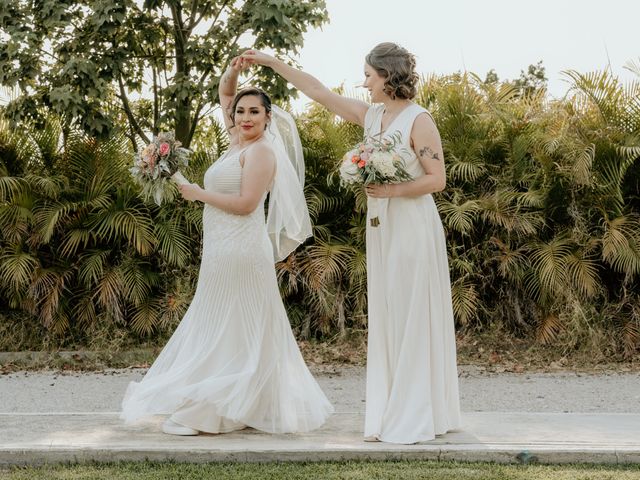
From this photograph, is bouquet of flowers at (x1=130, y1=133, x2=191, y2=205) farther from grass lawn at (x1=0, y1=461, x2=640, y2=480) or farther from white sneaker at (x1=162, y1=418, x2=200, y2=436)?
grass lawn at (x1=0, y1=461, x2=640, y2=480)

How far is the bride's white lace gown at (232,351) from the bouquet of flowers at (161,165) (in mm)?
226

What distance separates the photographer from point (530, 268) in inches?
430

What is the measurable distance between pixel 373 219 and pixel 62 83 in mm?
6661

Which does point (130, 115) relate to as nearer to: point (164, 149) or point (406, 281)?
point (164, 149)

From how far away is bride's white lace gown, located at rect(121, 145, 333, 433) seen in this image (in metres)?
5.64

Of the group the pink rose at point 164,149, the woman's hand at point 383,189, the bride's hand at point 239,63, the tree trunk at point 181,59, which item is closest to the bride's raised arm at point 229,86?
the bride's hand at point 239,63

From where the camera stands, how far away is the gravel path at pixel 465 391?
26.0 feet

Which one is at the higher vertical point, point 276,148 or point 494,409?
point 276,148

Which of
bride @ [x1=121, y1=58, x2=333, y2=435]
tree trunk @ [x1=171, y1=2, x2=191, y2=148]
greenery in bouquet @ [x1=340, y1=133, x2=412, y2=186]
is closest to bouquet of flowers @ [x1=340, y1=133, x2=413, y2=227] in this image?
greenery in bouquet @ [x1=340, y1=133, x2=412, y2=186]

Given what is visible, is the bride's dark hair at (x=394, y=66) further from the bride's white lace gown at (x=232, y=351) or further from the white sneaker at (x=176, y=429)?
the white sneaker at (x=176, y=429)

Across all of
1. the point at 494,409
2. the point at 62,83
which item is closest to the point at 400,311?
the point at 494,409

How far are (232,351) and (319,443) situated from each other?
0.79 meters

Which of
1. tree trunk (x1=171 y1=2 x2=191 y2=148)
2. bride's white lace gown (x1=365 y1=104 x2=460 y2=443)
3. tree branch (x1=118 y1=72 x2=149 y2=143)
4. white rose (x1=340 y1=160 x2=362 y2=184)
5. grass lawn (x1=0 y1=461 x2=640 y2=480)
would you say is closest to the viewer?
grass lawn (x1=0 y1=461 x2=640 y2=480)

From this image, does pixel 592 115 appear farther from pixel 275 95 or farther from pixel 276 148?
pixel 276 148
